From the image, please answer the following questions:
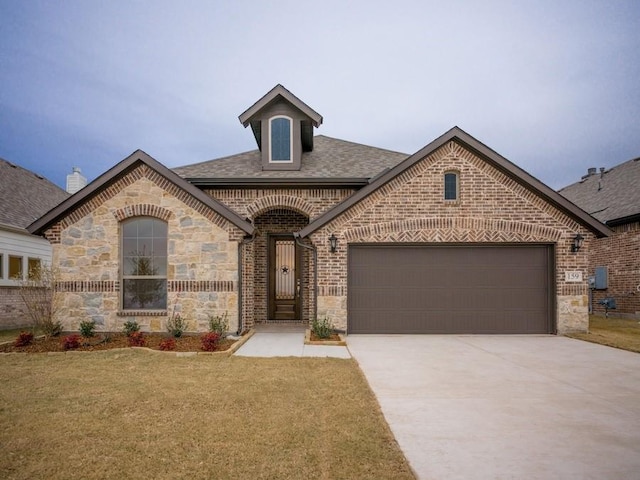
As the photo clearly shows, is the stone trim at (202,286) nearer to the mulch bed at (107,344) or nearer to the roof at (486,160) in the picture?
the mulch bed at (107,344)

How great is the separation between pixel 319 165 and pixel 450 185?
14.5 feet

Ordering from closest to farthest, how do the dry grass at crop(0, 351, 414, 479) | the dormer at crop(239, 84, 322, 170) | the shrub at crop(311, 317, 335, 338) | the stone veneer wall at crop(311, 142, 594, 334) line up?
the dry grass at crop(0, 351, 414, 479) < the shrub at crop(311, 317, 335, 338) < the stone veneer wall at crop(311, 142, 594, 334) < the dormer at crop(239, 84, 322, 170)

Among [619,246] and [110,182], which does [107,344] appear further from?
[619,246]

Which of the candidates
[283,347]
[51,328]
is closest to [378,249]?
[283,347]

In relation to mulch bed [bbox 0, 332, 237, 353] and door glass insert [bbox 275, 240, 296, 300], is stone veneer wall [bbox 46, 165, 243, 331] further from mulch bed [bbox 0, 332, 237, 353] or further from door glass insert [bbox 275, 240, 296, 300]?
door glass insert [bbox 275, 240, 296, 300]

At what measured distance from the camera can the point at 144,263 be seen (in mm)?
11250

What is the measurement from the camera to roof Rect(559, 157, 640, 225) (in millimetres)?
16406

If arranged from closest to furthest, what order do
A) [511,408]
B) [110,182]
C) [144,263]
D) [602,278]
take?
[511,408], [110,182], [144,263], [602,278]

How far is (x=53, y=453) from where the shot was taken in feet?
13.5

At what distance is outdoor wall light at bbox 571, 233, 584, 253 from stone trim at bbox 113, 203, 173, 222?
11.0m

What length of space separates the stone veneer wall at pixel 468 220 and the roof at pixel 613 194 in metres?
6.34

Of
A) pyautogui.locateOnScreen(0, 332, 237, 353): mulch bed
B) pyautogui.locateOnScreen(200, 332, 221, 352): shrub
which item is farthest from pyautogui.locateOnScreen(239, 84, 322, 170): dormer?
pyautogui.locateOnScreen(200, 332, 221, 352): shrub

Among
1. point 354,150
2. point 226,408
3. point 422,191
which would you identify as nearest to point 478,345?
point 422,191

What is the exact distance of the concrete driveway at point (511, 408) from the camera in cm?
398
